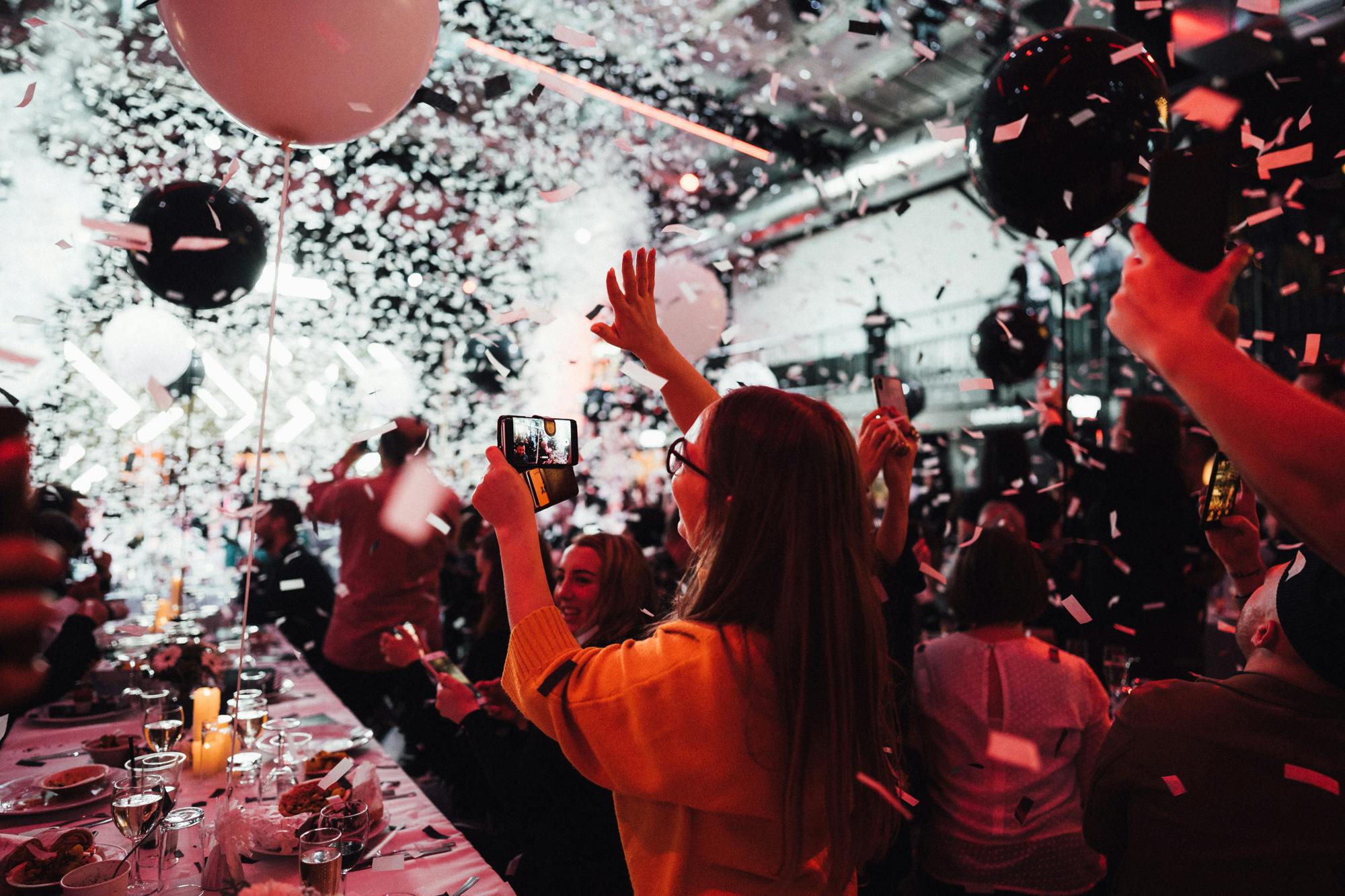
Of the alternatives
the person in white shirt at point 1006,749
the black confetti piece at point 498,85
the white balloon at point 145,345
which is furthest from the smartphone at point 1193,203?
the white balloon at point 145,345

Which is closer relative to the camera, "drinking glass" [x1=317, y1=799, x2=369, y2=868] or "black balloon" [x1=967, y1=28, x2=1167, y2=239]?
"drinking glass" [x1=317, y1=799, x2=369, y2=868]

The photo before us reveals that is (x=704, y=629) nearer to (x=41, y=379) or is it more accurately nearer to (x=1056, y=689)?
(x=1056, y=689)

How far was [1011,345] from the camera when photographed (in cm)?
541

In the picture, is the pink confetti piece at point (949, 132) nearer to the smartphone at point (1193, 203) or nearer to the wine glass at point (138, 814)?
the smartphone at point (1193, 203)

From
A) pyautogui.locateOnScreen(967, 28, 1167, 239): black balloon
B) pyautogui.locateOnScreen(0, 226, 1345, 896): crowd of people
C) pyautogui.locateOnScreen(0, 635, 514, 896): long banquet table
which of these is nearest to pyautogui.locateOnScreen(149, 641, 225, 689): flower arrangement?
pyautogui.locateOnScreen(0, 635, 514, 896): long banquet table

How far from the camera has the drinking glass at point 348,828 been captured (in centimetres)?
140

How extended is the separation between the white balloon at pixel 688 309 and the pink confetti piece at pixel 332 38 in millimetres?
2544

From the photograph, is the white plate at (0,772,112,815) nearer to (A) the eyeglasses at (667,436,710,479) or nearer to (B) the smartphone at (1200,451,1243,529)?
(A) the eyeglasses at (667,436,710,479)

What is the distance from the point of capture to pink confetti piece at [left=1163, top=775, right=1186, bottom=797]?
47.6 inches

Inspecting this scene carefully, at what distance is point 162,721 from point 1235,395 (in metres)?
2.41

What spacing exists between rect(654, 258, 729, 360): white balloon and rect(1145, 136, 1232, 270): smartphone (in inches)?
135

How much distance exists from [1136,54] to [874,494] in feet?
13.0

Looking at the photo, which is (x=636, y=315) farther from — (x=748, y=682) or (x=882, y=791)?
(x=882, y=791)

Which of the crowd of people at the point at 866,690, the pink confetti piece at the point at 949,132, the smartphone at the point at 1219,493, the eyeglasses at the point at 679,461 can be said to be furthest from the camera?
the pink confetti piece at the point at 949,132
